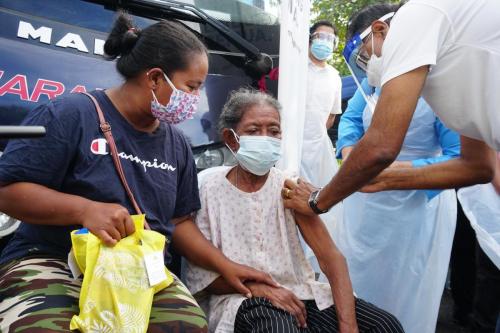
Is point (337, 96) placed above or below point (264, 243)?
above

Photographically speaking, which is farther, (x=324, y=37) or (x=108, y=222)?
(x=324, y=37)

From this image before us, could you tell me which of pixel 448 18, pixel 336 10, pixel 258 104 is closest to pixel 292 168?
pixel 258 104

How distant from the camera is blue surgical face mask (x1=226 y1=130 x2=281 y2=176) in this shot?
203cm

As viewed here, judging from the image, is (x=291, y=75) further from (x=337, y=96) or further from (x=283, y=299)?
(x=337, y=96)

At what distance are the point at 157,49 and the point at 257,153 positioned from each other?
57cm

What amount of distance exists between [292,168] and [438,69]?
1.04 metres

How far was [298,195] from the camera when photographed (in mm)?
1997

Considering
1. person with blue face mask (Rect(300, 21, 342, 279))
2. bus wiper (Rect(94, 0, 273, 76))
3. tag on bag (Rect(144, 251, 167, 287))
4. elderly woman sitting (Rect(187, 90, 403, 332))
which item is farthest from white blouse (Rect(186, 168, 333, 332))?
person with blue face mask (Rect(300, 21, 342, 279))

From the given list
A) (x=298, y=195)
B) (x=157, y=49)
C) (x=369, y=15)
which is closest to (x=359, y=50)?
(x=369, y=15)

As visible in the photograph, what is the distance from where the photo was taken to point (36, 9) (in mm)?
2115

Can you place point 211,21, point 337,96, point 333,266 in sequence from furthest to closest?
point 337,96 → point 211,21 → point 333,266

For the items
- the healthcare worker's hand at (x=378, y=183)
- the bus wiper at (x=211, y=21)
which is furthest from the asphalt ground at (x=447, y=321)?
the bus wiper at (x=211, y=21)

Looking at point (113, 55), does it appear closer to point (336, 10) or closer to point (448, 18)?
point (448, 18)

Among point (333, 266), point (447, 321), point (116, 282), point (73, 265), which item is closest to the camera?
point (116, 282)
